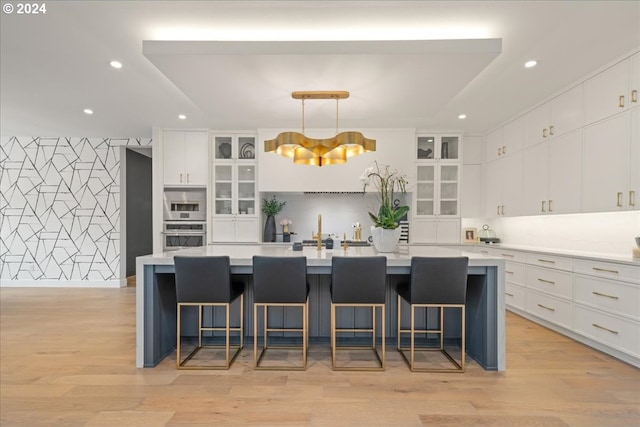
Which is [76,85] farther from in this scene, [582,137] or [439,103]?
[582,137]

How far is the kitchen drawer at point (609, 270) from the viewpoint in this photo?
257 cm

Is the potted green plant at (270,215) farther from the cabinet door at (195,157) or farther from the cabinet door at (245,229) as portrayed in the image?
the cabinet door at (195,157)

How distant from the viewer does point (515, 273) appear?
4.07m

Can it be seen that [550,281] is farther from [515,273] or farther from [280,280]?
[280,280]

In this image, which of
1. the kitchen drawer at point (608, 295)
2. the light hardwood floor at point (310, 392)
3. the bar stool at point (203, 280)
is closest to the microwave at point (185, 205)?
the light hardwood floor at point (310, 392)

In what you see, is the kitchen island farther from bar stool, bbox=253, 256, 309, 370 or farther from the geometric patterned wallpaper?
the geometric patterned wallpaper

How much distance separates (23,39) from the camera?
8.37 ft

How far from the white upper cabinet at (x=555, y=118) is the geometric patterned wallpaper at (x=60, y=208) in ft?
19.8

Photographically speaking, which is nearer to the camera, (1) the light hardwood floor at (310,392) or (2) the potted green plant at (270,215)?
(1) the light hardwood floor at (310,392)

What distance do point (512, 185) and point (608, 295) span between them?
202 centimetres

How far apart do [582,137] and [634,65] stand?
0.72m

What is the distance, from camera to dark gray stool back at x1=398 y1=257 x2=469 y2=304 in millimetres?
2375

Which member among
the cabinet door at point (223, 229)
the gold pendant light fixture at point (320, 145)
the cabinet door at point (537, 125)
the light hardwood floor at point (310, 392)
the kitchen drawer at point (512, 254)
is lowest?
the light hardwood floor at point (310, 392)

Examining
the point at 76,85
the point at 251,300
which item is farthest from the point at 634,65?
the point at 76,85
